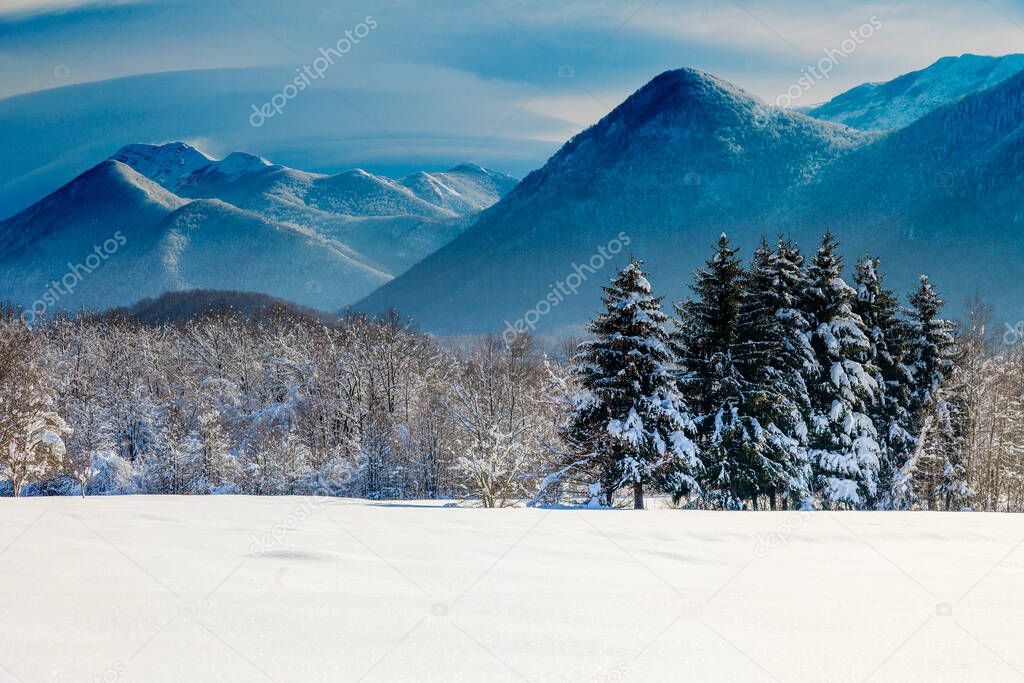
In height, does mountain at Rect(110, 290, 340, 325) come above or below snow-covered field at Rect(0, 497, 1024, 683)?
above

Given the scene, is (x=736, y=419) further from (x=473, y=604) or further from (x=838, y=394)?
(x=473, y=604)

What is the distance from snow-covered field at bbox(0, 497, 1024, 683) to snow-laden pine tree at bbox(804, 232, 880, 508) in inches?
670

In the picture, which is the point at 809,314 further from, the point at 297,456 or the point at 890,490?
the point at 297,456

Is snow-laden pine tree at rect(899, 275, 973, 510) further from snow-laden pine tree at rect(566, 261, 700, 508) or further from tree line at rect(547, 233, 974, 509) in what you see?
snow-laden pine tree at rect(566, 261, 700, 508)

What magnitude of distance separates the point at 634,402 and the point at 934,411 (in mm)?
13118

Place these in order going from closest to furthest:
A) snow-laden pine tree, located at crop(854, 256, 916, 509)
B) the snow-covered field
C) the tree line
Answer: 1. the snow-covered field
2. the tree line
3. snow-laden pine tree, located at crop(854, 256, 916, 509)

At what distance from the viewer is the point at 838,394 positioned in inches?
993

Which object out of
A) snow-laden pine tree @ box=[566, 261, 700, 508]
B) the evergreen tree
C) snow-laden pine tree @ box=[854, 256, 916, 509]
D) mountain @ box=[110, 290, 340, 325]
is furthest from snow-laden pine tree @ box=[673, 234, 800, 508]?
mountain @ box=[110, 290, 340, 325]

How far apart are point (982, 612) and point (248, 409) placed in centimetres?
5464

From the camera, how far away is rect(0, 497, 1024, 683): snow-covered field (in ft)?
14.5

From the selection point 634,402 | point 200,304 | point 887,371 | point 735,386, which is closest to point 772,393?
point 735,386

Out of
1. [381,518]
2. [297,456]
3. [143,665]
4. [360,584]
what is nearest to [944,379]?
[381,518]

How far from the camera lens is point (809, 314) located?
25688 millimetres

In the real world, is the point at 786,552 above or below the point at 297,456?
above
